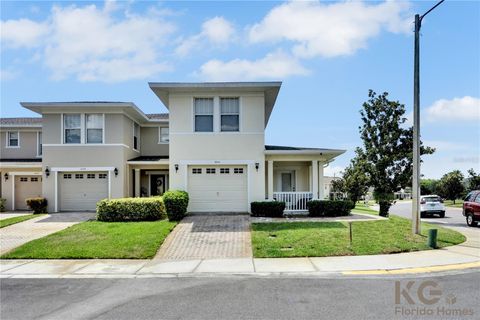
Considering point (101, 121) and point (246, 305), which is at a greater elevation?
point (101, 121)

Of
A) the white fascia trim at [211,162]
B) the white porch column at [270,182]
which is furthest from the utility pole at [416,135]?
the white fascia trim at [211,162]

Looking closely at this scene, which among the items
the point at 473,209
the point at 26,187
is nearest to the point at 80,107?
the point at 26,187

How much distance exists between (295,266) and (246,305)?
10.9ft

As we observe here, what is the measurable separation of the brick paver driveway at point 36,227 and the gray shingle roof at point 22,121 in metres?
8.16

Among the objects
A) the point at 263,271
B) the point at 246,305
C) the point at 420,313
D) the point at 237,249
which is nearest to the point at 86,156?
the point at 237,249

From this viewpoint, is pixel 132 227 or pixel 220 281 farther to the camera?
pixel 132 227

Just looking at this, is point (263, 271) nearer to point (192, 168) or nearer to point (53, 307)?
point (53, 307)

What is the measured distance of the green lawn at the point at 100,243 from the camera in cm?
1115

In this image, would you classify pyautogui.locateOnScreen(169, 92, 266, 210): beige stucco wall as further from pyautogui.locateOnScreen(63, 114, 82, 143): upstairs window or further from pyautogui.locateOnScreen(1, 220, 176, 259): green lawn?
pyautogui.locateOnScreen(63, 114, 82, 143): upstairs window

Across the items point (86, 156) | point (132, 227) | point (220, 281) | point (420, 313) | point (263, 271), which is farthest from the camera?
point (86, 156)

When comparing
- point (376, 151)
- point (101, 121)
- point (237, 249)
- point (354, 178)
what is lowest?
point (237, 249)

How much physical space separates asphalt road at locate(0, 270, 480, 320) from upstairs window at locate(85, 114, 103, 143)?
12.5 metres

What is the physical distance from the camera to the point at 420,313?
611cm

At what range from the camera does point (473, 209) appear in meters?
20.1
